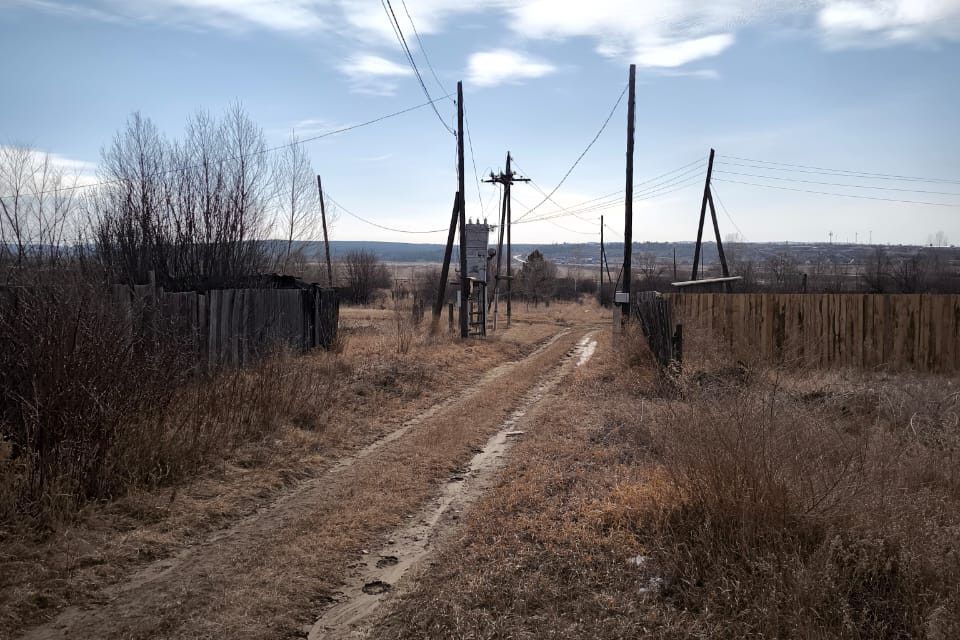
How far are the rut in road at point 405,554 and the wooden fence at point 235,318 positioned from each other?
11.3 ft

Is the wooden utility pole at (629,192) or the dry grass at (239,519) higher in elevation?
the wooden utility pole at (629,192)

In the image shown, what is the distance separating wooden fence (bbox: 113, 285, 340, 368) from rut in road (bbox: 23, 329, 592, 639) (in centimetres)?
254

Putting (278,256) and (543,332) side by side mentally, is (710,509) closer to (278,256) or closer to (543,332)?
(278,256)

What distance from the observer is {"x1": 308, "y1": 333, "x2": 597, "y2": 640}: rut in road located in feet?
13.6

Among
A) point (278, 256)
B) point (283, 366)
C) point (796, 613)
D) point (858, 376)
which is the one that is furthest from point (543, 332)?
point (796, 613)

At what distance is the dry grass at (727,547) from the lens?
3648mm

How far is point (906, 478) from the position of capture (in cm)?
519

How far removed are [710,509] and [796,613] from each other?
1139 millimetres

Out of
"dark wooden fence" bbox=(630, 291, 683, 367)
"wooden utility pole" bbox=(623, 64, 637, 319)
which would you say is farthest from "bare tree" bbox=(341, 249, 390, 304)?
"dark wooden fence" bbox=(630, 291, 683, 367)

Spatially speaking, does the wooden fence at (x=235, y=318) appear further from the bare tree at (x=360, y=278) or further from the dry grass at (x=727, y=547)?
the bare tree at (x=360, y=278)

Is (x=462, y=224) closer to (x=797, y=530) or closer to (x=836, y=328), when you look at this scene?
(x=836, y=328)

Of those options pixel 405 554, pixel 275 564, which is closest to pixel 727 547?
pixel 405 554

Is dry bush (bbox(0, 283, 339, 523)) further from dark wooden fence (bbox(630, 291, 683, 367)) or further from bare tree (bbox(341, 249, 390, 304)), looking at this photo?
bare tree (bbox(341, 249, 390, 304))

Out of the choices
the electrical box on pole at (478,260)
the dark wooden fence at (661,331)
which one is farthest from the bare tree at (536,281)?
the dark wooden fence at (661,331)
